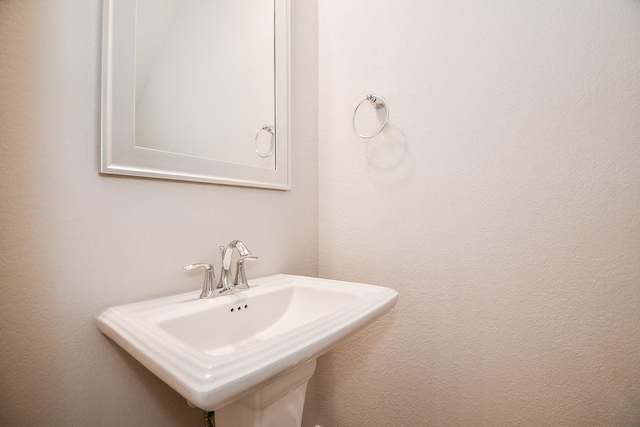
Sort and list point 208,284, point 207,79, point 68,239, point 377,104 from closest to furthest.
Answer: point 68,239 < point 208,284 < point 207,79 < point 377,104

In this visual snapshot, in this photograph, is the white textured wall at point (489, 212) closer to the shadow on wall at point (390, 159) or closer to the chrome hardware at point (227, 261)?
the shadow on wall at point (390, 159)

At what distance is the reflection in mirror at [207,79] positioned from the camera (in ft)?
2.37

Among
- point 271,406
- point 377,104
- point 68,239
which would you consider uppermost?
point 377,104

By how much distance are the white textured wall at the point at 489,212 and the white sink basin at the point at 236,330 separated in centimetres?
32

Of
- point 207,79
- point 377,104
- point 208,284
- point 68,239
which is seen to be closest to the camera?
point 68,239

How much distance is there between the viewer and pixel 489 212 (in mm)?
864

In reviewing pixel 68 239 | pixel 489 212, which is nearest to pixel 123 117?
pixel 68 239

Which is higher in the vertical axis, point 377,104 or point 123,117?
point 377,104

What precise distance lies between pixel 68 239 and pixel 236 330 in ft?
1.42

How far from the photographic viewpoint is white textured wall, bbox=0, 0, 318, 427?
0.52m

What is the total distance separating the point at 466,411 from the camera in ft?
2.90

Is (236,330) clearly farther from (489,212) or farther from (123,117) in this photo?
(489,212)

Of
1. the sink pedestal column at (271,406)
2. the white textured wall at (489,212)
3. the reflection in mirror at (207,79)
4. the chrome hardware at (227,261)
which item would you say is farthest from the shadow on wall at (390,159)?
the sink pedestal column at (271,406)

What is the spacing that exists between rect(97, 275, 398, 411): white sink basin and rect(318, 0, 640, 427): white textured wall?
12.5 inches
